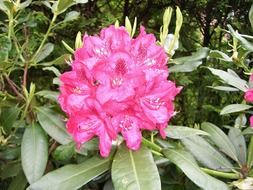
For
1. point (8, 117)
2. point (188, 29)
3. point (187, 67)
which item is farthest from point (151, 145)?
point (188, 29)

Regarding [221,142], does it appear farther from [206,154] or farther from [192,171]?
[192,171]

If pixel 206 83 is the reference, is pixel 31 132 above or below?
above

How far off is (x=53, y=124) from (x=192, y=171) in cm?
38

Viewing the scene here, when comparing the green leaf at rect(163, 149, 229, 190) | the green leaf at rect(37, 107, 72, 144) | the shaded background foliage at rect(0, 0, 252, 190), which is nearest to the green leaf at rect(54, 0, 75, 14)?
the green leaf at rect(37, 107, 72, 144)

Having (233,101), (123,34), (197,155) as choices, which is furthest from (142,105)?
(233,101)

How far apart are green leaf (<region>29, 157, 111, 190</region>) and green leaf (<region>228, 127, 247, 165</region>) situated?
47 cm

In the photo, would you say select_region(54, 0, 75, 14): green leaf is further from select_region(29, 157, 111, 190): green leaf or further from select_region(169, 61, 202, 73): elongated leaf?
select_region(29, 157, 111, 190): green leaf

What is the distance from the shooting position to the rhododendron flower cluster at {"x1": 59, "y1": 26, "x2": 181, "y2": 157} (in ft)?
3.09

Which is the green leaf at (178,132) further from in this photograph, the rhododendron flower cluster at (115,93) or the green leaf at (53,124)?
the green leaf at (53,124)

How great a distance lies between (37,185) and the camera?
96 cm

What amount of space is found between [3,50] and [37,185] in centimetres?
43

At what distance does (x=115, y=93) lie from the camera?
931 millimetres

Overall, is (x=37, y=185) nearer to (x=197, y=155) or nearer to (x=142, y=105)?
(x=142, y=105)

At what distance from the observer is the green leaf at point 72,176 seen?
96cm
